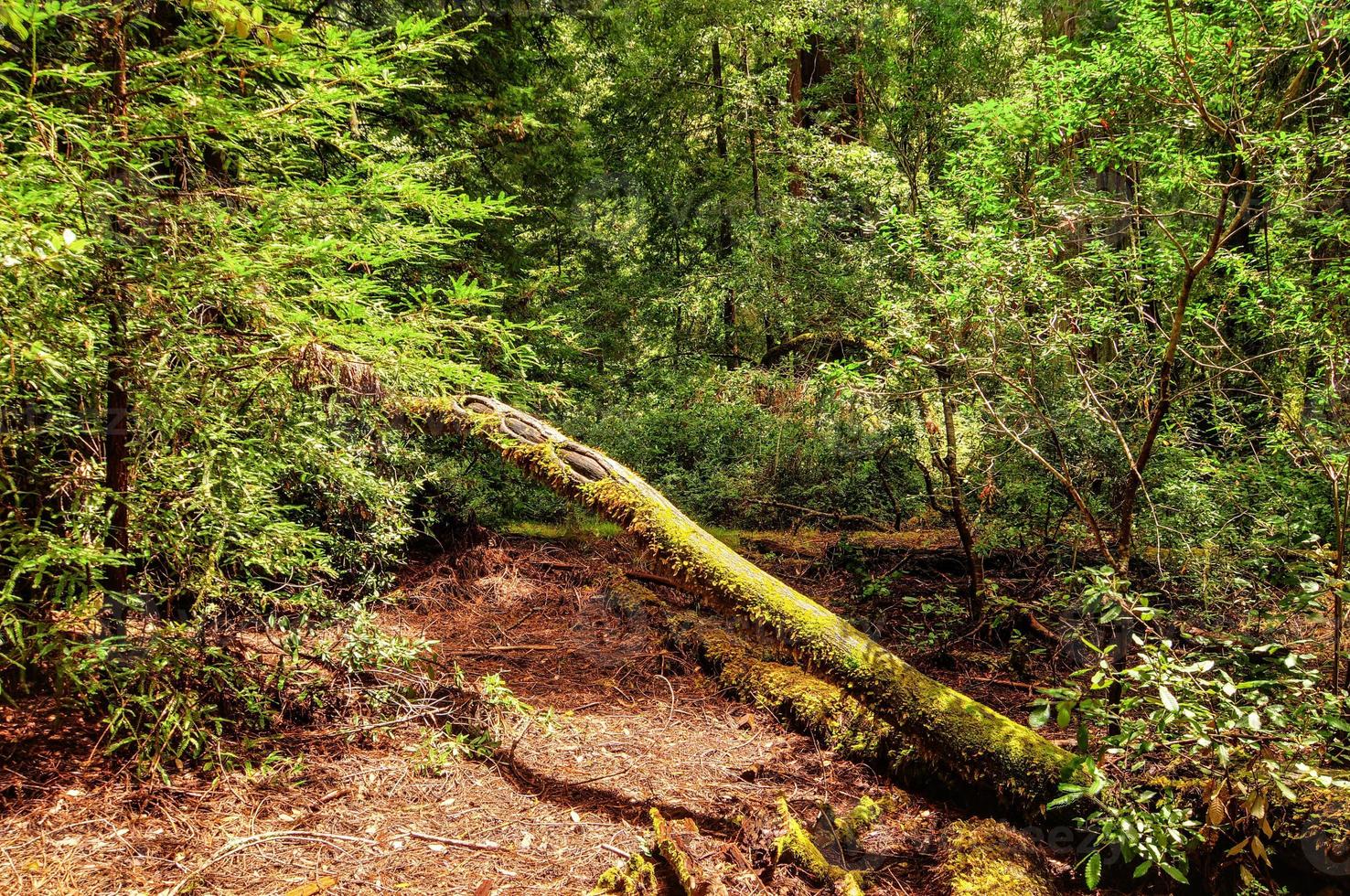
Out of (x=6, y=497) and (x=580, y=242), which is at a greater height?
(x=580, y=242)

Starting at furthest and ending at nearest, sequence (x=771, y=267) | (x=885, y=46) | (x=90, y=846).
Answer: (x=771, y=267), (x=885, y=46), (x=90, y=846)

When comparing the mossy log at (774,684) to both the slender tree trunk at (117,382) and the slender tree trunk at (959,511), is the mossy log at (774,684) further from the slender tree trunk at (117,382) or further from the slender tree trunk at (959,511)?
the slender tree trunk at (117,382)

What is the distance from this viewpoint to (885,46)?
8.49 meters

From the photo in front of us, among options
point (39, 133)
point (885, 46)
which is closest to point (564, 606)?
point (39, 133)

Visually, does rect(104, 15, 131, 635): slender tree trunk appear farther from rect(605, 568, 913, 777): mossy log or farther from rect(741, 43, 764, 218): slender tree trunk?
rect(741, 43, 764, 218): slender tree trunk

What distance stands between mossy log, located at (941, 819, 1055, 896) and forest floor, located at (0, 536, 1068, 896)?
0.39 feet

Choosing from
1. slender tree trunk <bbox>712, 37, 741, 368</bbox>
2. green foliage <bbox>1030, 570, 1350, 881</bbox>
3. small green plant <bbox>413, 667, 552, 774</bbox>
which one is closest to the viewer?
green foliage <bbox>1030, 570, 1350, 881</bbox>

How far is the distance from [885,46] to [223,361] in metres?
8.28

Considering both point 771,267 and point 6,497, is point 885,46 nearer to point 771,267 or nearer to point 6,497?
point 771,267

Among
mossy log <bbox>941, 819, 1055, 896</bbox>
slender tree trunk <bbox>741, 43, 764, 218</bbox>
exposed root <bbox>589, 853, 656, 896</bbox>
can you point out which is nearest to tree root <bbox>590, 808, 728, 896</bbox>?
exposed root <bbox>589, 853, 656, 896</bbox>

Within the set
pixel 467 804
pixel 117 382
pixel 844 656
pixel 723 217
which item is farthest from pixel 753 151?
pixel 467 804

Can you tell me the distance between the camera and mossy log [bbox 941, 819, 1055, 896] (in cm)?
280

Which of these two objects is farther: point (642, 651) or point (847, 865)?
point (642, 651)

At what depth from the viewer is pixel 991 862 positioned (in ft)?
9.64
